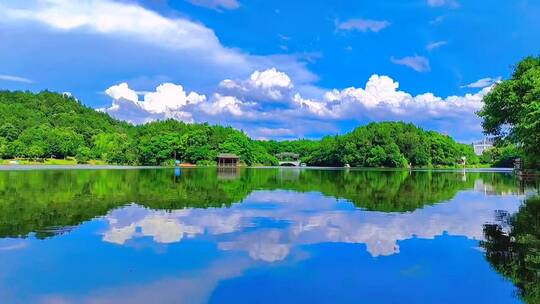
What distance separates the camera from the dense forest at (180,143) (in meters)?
98.1

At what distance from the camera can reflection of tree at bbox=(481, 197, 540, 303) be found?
8.16 m

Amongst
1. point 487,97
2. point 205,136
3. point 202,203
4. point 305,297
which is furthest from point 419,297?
point 205,136

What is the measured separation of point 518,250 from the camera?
10789 millimetres

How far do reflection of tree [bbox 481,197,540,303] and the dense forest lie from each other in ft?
281

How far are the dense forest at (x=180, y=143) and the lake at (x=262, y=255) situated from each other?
266ft

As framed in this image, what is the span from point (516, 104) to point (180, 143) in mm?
76659

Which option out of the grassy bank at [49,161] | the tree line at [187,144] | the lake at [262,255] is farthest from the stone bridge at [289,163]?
the lake at [262,255]

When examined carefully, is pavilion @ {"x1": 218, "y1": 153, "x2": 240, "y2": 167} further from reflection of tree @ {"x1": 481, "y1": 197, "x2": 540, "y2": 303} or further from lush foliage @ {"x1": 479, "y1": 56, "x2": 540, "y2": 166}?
reflection of tree @ {"x1": 481, "y1": 197, "x2": 540, "y2": 303}

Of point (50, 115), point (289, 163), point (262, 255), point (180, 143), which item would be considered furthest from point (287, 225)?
point (50, 115)

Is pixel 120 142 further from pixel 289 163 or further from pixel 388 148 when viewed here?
pixel 388 148

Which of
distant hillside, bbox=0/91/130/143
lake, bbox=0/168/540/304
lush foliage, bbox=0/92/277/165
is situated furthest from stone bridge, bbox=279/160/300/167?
lake, bbox=0/168/540/304

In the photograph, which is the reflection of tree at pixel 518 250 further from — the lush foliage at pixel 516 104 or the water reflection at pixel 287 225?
the lush foliage at pixel 516 104

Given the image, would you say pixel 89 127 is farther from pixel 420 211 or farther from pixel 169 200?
pixel 420 211

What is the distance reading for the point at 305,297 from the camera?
24.0ft
